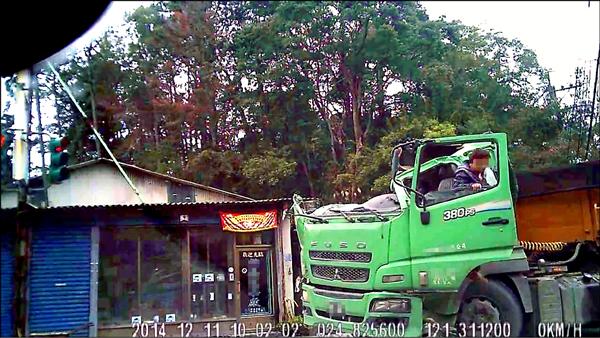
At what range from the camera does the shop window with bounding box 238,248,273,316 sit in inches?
297

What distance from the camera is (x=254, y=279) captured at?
8031mm

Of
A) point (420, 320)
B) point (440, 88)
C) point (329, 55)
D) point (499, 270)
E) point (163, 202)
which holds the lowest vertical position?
point (420, 320)

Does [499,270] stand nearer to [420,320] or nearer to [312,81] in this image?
[420,320]

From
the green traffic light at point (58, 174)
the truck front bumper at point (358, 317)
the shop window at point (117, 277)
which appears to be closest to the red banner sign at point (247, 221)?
the shop window at point (117, 277)

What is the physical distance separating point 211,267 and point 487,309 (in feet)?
12.7

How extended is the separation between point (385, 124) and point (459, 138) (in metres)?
1.51

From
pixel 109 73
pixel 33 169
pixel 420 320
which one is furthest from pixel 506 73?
pixel 33 169

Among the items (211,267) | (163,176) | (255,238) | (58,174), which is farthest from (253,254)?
(58,174)

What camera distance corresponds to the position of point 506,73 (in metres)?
7.29

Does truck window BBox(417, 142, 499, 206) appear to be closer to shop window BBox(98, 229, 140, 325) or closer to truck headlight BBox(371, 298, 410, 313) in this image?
truck headlight BBox(371, 298, 410, 313)

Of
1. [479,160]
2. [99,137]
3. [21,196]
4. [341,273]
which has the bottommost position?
[341,273]

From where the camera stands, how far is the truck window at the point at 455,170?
17.8 ft

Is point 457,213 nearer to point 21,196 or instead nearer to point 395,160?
point 395,160
